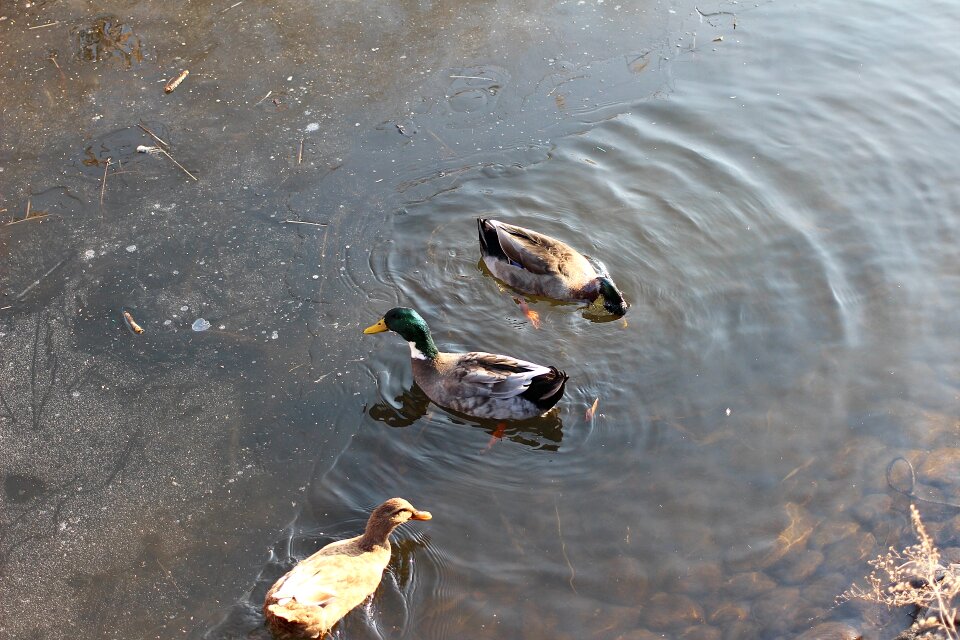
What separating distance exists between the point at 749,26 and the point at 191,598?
7.89 meters

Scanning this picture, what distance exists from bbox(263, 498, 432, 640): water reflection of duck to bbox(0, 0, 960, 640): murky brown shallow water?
21 centimetres

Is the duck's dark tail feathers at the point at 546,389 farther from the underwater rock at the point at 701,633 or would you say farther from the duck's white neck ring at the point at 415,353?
the underwater rock at the point at 701,633

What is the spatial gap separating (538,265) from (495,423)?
147cm

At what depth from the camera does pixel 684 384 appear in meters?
5.41

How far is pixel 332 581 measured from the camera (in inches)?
155

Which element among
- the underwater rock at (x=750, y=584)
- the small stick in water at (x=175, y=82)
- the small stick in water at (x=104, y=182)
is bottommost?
the small stick in water at (x=104, y=182)

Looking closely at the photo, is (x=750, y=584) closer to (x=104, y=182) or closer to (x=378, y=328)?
(x=378, y=328)

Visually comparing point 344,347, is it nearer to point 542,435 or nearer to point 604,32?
point 542,435

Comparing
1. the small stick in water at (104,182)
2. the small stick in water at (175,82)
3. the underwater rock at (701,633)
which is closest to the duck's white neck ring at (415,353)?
the underwater rock at (701,633)

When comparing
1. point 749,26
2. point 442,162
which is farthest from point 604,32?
point 442,162

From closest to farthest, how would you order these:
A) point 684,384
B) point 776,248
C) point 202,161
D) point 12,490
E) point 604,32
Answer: point 12,490 < point 684,384 < point 776,248 < point 202,161 < point 604,32

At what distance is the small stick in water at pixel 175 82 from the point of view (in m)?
7.49

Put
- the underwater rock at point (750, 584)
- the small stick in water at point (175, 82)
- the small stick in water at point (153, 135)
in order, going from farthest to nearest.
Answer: the small stick in water at point (175, 82) < the small stick in water at point (153, 135) < the underwater rock at point (750, 584)

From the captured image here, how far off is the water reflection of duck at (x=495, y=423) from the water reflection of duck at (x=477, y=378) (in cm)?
7
